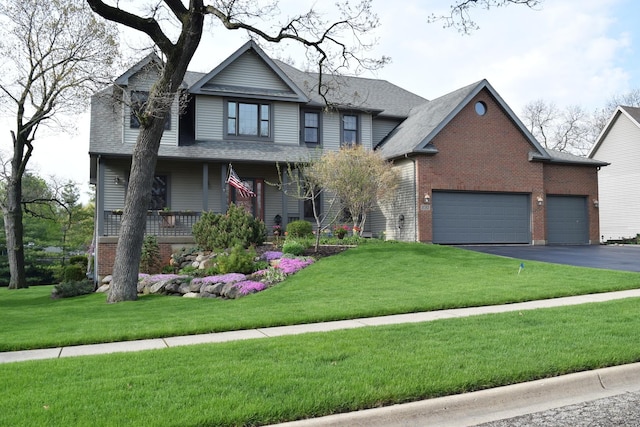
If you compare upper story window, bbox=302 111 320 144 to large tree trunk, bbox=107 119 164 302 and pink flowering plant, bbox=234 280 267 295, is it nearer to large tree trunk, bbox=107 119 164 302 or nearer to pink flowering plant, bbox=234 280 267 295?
large tree trunk, bbox=107 119 164 302

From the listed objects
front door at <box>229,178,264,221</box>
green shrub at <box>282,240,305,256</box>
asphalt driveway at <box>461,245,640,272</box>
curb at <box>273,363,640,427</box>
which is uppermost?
front door at <box>229,178,264,221</box>

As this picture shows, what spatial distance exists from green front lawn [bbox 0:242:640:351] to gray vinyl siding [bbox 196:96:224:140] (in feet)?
27.9

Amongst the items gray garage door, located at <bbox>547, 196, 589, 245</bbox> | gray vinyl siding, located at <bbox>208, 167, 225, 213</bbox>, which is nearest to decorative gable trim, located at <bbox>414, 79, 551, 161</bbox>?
gray garage door, located at <bbox>547, 196, 589, 245</bbox>

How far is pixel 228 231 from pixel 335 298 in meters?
7.62

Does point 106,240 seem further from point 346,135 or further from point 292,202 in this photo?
point 346,135

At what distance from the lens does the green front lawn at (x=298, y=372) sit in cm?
408

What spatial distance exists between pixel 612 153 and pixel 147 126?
2741 centimetres

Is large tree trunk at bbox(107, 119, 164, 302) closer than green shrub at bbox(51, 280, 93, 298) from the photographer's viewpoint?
Yes

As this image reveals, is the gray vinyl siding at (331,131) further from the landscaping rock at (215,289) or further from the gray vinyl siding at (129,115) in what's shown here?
the landscaping rock at (215,289)

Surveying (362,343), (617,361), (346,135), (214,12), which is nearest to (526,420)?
(617,361)

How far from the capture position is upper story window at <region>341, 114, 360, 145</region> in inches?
930

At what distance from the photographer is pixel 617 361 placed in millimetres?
5504

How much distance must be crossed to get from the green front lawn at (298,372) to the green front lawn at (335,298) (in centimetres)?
158

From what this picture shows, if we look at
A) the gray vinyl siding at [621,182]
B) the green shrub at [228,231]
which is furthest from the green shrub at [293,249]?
the gray vinyl siding at [621,182]
